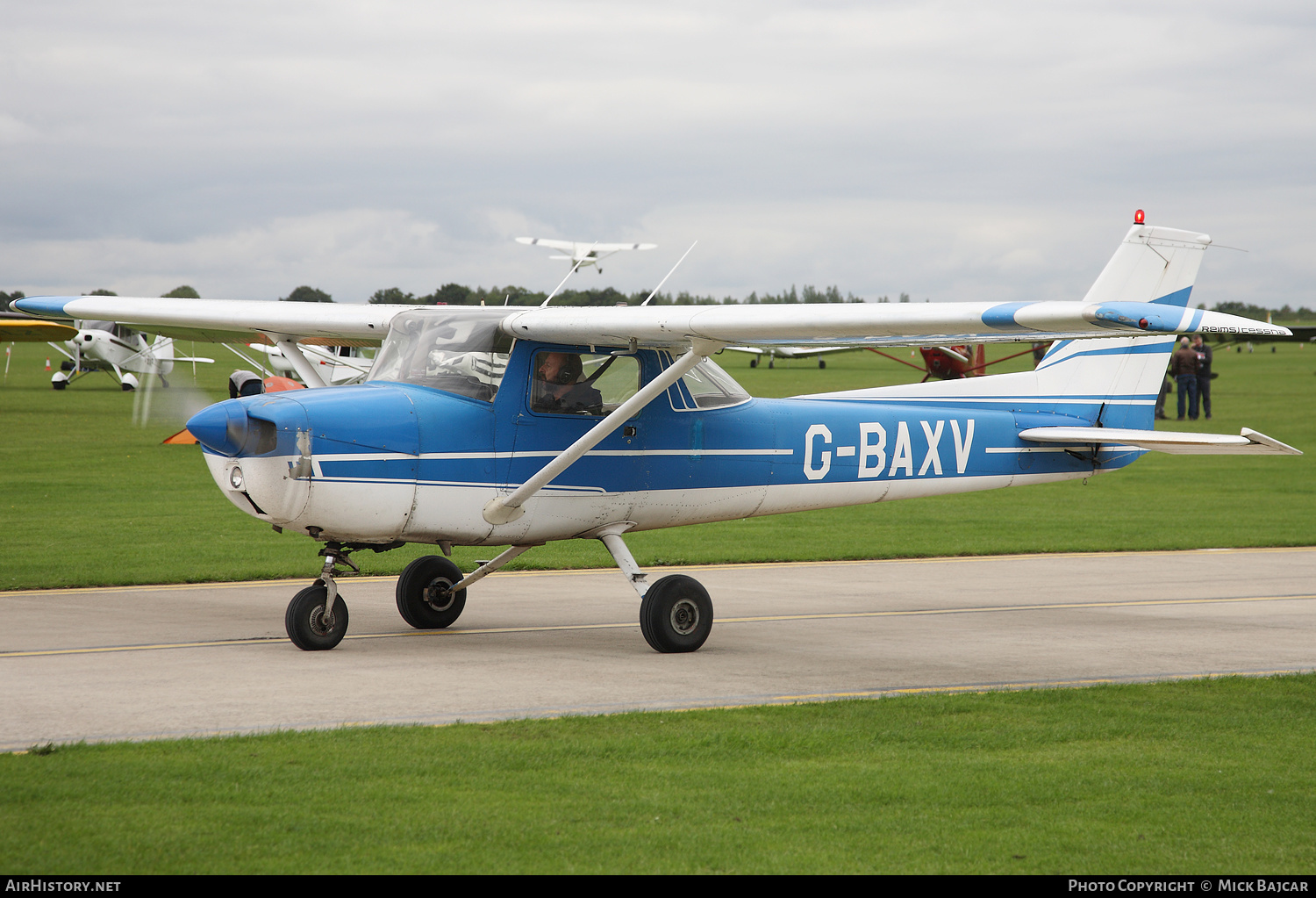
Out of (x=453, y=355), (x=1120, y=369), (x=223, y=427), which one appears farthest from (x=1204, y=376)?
(x=223, y=427)

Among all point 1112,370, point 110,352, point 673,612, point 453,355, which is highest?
point 453,355

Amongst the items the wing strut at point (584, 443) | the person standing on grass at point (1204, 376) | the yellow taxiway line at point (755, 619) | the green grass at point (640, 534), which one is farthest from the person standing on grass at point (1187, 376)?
the wing strut at point (584, 443)

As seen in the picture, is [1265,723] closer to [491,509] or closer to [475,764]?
[475,764]

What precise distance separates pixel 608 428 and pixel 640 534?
871 centimetres

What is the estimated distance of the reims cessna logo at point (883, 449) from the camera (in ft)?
38.0

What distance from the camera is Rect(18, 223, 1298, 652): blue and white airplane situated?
9000 mm

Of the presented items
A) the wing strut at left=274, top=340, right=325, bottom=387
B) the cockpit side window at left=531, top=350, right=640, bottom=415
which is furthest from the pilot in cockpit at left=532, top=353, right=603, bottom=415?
the wing strut at left=274, top=340, right=325, bottom=387

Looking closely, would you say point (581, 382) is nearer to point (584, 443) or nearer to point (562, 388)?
point (562, 388)

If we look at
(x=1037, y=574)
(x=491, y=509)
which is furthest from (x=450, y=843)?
(x=1037, y=574)

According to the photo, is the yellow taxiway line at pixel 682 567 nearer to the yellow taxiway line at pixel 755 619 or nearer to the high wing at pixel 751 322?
the high wing at pixel 751 322

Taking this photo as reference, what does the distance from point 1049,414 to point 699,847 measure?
29.5ft

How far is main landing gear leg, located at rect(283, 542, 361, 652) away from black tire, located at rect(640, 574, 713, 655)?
223 cm

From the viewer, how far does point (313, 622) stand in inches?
383

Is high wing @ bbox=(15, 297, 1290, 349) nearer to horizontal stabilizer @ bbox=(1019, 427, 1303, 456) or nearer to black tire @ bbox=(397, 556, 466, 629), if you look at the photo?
black tire @ bbox=(397, 556, 466, 629)
